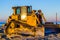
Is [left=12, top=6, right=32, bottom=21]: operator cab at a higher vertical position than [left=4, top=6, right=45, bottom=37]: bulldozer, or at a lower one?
higher

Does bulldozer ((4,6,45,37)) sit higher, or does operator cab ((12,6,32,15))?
operator cab ((12,6,32,15))

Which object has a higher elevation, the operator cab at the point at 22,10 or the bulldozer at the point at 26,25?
the operator cab at the point at 22,10

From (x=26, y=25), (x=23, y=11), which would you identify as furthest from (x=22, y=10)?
(x=26, y=25)

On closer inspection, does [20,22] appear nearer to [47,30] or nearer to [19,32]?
[19,32]

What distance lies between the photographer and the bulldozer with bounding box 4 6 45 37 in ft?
66.6

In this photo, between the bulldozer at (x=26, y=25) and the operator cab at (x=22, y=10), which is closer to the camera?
the bulldozer at (x=26, y=25)

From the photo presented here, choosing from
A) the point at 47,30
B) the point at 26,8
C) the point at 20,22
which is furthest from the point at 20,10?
the point at 47,30

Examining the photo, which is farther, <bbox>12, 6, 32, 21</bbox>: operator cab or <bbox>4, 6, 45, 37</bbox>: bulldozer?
<bbox>12, 6, 32, 21</bbox>: operator cab

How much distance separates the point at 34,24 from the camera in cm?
2150

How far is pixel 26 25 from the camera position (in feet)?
70.6

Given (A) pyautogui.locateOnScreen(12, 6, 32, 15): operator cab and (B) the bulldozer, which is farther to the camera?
(A) pyautogui.locateOnScreen(12, 6, 32, 15): operator cab

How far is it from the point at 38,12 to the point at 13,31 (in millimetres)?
3588

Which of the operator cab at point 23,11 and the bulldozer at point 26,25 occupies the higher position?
the operator cab at point 23,11

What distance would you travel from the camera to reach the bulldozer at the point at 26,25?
2030cm
